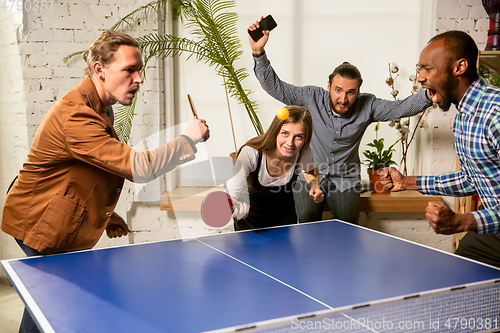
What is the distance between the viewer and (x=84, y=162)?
6.22 ft

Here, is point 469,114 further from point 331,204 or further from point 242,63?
point 242,63

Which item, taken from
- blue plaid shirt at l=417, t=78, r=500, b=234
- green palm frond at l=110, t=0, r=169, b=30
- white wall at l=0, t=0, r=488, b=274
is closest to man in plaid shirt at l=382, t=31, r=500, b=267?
blue plaid shirt at l=417, t=78, r=500, b=234

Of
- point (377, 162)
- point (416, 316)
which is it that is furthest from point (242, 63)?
point (416, 316)

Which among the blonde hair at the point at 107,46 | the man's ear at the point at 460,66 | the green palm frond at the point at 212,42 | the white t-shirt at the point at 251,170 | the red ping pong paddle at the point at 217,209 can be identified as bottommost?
the red ping pong paddle at the point at 217,209

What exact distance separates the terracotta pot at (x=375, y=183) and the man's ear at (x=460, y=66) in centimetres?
192

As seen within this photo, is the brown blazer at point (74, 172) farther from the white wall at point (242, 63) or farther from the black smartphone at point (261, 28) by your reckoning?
the white wall at point (242, 63)

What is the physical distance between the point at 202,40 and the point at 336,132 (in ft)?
4.24

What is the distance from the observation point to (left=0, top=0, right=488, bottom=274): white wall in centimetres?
369

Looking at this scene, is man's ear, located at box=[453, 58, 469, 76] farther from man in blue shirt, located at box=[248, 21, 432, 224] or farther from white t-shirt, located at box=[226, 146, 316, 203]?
man in blue shirt, located at box=[248, 21, 432, 224]

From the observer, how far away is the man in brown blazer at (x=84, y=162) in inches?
69.9

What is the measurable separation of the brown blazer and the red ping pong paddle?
35 cm

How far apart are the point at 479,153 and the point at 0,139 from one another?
361 centimetres

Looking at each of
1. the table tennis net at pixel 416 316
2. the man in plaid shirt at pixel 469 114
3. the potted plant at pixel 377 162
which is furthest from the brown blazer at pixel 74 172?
the potted plant at pixel 377 162

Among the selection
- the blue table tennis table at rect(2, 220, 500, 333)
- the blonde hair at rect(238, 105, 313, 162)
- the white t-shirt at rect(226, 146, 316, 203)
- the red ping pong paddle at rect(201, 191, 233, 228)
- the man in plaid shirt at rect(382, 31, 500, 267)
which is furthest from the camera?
the blonde hair at rect(238, 105, 313, 162)
